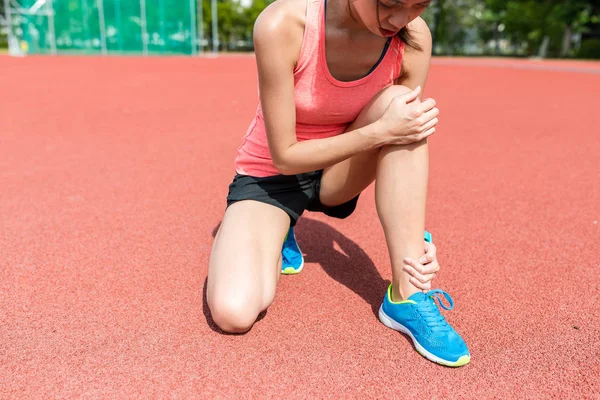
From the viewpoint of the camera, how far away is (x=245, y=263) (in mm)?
2207

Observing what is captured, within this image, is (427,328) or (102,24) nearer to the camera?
(427,328)

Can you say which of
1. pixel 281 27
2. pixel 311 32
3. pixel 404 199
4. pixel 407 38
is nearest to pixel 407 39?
pixel 407 38

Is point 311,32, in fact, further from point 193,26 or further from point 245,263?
point 193,26

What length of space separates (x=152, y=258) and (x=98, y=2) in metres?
22.6

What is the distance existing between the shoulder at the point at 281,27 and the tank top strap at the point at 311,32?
0.02 meters

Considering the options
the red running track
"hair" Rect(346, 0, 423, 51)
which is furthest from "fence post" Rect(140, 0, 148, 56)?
"hair" Rect(346, 0, 423, 51)

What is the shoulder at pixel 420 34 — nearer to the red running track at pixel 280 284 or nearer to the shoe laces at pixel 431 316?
the shoe laces at pixel 431 316

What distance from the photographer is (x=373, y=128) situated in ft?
6.90

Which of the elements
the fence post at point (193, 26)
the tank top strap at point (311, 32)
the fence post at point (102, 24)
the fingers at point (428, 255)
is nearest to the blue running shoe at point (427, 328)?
the fingers at point (428, 255)

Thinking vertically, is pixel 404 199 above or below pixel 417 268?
above

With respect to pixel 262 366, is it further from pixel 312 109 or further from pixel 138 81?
pixel 138 81

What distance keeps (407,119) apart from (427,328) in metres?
0.79

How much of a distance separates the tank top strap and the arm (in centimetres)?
2

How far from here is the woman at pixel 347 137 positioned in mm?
2055
